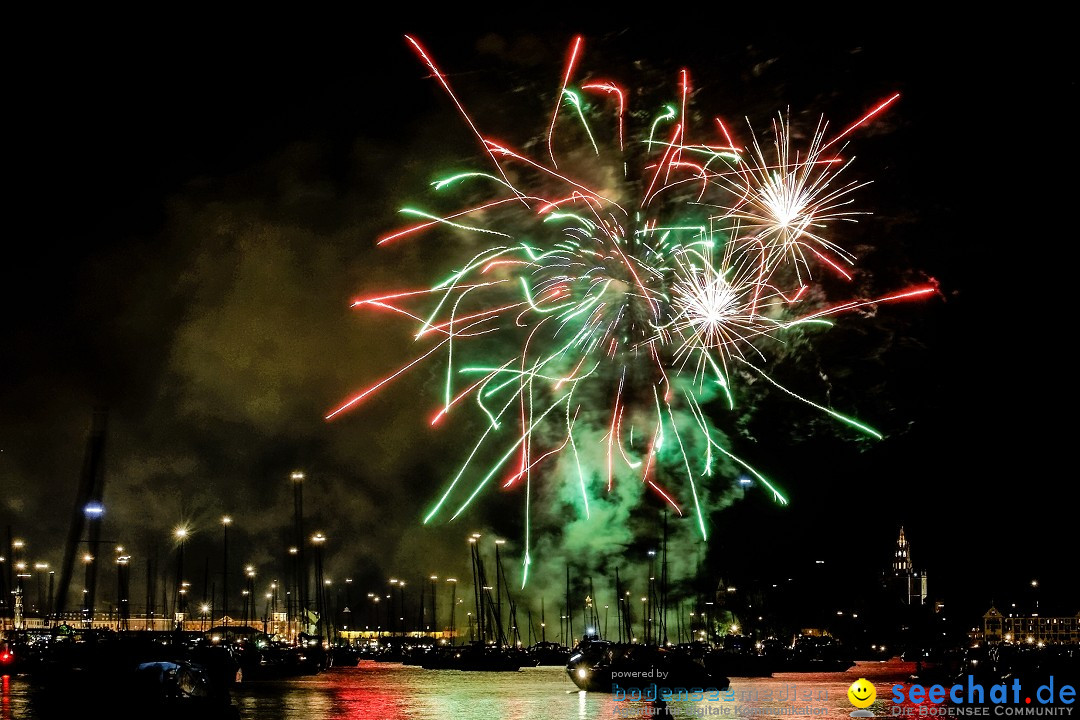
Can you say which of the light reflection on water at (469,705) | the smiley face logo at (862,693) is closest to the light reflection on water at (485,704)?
the light reflection on water at (469,705)

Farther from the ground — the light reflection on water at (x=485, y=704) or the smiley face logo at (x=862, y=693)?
the smiley face logo at (x=862, y=693)

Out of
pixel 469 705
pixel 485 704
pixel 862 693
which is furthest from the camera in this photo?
pixel 485 704

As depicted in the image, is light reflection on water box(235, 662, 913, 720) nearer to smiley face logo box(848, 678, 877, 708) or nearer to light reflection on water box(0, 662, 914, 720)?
light reflection on water box(0, 662, 914, 720)

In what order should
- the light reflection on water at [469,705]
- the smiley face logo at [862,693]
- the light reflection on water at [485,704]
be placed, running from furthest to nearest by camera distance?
the light reflection on water at [485,704] < the light reflection on water at [469,705] < the smiley face logo at [862,693]

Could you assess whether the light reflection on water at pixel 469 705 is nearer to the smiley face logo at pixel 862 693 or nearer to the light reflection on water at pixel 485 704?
the light reflection on water at pixel 485 704

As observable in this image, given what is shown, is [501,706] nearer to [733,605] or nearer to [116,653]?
[116,653]

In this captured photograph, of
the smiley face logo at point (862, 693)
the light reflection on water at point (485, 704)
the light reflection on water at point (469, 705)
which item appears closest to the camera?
the smiley face logo at point (862, 693)

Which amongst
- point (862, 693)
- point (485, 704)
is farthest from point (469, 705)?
point (862, 693)

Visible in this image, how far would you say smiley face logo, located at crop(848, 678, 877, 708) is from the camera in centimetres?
2821

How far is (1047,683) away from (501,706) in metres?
14.2

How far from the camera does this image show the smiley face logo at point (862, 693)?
28212 millimetres

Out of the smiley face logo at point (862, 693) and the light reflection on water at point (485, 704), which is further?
the light reflection on water at point (485, 704)

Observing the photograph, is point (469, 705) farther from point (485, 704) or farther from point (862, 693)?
point (862, 693)

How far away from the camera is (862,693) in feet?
99.2
